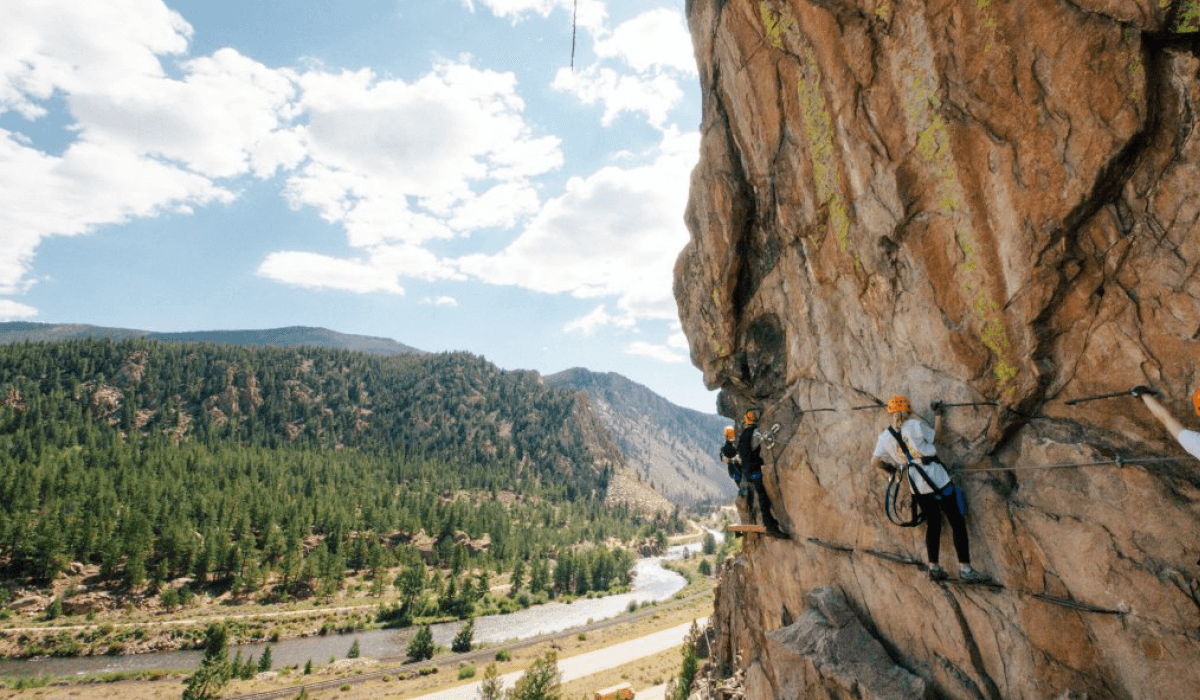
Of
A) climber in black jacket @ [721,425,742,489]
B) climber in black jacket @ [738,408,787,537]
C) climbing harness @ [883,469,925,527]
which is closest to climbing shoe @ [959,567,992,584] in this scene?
climbing harness @ [883,469,925,527]

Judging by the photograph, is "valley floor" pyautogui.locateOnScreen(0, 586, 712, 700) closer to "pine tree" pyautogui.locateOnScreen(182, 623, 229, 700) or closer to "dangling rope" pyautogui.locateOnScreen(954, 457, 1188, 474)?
"pine tree" pyautogui.locateOnScreen(182, 623, 229, 700)

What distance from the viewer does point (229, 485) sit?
114 m

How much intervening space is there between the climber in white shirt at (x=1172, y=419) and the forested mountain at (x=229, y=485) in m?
101

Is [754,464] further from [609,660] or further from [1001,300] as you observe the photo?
[609,660]

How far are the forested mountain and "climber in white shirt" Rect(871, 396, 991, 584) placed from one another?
98.4m

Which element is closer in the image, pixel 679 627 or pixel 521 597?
pixel 679 627

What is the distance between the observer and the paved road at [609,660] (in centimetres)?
5003

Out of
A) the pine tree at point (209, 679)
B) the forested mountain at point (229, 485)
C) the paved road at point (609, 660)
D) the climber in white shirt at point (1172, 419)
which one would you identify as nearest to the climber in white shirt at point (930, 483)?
the climber in white shirt at point (1172, 419)

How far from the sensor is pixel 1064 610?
23.8 ft

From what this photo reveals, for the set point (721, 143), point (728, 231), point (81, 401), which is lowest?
point (81, 401)

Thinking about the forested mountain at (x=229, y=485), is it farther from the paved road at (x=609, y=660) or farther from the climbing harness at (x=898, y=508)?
the climbing harness at (x=898, y=508)

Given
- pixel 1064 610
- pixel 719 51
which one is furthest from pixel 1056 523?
pixel 719 51

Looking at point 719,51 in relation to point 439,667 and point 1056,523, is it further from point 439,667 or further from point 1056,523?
point 439,667

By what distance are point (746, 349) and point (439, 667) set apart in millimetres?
60797
